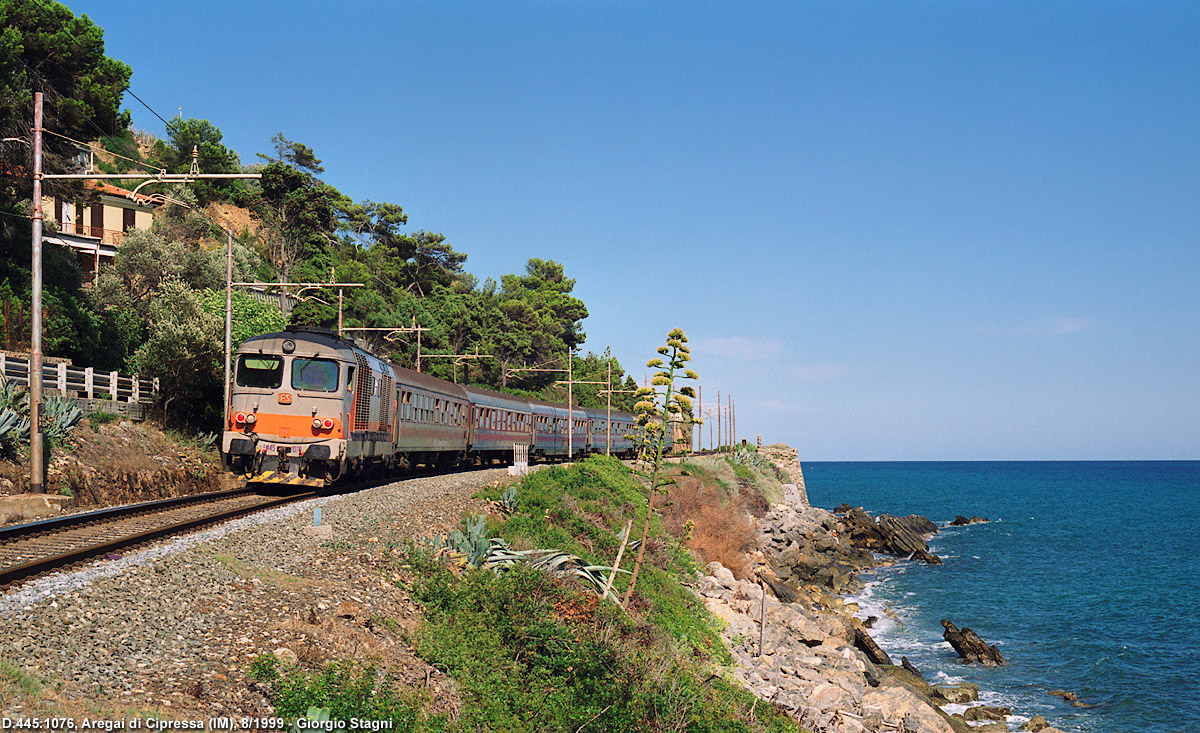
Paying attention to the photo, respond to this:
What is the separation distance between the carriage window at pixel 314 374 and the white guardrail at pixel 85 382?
7.27 metres

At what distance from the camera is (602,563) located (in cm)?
1772

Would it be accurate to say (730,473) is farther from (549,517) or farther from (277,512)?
(277,512)

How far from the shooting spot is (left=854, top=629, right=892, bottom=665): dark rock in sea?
1042 inches

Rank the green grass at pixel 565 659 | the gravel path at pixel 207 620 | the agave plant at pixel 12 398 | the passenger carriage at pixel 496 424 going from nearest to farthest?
the gravel path at pixel 207 620
the green grass at pixel 565 659
the agave plant at pixel 12 398
the passenger carriage at pixel 496 424

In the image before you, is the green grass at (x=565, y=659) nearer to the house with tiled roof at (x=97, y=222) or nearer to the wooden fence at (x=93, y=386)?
the wooden fence at (x=93, y=386)

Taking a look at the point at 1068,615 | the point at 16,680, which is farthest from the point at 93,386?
the point at 1068,615

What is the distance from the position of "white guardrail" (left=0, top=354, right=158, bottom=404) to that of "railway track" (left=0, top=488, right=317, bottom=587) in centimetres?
812

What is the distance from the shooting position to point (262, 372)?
1984cm

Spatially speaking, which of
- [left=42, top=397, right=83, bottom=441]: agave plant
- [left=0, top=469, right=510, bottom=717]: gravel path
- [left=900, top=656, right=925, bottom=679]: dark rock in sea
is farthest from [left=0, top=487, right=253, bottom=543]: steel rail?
[left=900, top=656, right=925, bottom=679]: dark rock in sea

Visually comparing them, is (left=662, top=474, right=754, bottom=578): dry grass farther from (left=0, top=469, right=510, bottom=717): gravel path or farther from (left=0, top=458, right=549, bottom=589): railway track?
(left=0, top=469, right=510, bottom=717): gravel path

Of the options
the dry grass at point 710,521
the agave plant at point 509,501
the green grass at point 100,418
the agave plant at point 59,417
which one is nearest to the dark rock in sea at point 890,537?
the dry grass at point 710,521

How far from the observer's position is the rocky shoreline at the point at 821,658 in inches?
653

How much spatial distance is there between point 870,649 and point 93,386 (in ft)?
83.2

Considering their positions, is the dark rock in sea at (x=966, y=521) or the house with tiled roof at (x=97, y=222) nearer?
the house with tiled roof at (x=97, y=222)
